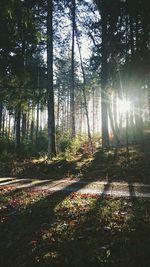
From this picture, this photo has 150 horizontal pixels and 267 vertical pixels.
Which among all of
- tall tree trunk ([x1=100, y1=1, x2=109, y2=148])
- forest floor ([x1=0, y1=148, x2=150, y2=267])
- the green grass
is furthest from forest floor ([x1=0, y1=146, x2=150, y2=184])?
the green grass

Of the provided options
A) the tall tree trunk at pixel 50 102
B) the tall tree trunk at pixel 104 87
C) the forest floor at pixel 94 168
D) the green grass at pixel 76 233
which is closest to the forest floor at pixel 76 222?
the green grass at pixel 76 233

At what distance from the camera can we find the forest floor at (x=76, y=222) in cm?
→ 604

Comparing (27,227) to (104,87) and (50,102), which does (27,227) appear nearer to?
(50,102)

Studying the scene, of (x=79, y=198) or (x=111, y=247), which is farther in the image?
(x=79, y=198)

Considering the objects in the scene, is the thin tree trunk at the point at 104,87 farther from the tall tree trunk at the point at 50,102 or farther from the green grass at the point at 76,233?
the green grass at the point at 76,233

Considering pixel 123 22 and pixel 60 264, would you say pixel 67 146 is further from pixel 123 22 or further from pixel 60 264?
pixel 60 264

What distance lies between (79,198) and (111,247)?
391 cm

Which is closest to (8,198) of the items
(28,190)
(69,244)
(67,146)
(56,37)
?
(28,190)

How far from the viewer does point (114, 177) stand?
14.5 meters

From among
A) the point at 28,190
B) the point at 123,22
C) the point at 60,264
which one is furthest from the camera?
the point at 123,22

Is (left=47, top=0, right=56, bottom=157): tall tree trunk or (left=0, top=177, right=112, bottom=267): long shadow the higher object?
(left=47, top=0, right=56, bottom=157): tall tree trunk

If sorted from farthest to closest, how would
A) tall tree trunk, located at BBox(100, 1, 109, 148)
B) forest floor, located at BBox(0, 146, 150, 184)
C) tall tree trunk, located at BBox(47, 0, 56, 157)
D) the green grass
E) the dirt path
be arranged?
1. tall tree trunk, located at BBox(100, 1, 109, 148)
2. tall tree trunk, located at BBox(47, 0, 56, 157)
3. forest floor, located at BBox(0, 146, 150, 184)
4. the dirt path
5. the green grass

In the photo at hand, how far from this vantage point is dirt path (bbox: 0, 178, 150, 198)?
11.0 meters

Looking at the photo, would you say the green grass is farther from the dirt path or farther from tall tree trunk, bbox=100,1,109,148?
tall tree trunk, bbox=100,1,109,148
